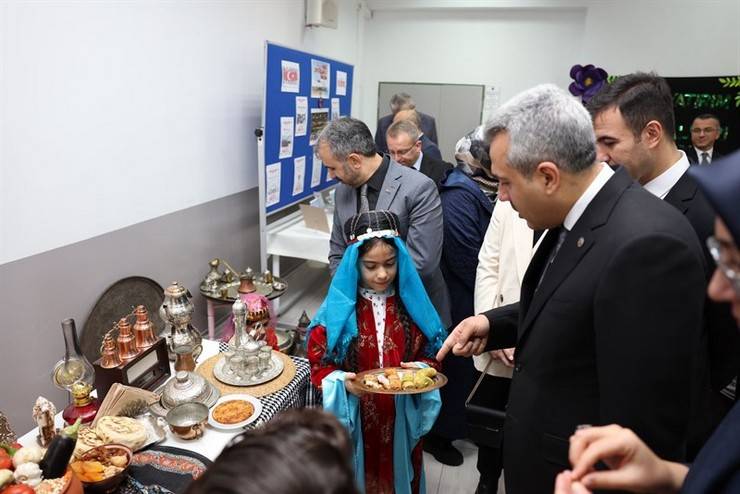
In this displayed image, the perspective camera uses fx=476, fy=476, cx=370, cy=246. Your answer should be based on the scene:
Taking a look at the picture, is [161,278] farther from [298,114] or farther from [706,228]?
[706,228]

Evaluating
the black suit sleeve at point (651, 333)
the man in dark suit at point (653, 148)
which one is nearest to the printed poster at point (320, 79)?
the man in dark suit at point (653, 148)

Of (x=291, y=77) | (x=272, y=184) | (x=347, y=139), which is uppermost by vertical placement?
(x=291, y=77)

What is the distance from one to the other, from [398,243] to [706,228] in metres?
0.96

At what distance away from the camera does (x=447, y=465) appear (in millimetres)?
2432

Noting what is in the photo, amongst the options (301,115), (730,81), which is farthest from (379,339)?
(730,81)

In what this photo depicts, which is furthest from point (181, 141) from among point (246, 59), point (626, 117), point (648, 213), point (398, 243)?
point (648, 213)

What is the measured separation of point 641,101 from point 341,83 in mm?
3383

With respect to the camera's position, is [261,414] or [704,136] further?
[704,136]

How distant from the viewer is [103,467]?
4.02 feet

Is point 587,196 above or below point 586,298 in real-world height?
above

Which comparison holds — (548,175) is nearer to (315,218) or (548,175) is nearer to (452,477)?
(452,477)

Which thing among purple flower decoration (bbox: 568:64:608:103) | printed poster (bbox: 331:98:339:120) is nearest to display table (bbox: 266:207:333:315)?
printed poster (bbox: 331:98:339:120)

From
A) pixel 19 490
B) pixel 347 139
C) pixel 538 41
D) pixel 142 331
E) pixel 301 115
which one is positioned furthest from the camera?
pixel 538 41

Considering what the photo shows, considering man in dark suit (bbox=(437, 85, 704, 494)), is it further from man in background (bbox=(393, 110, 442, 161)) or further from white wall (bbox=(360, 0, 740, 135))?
white wall (bbox=(360, 0, 740, 135))
